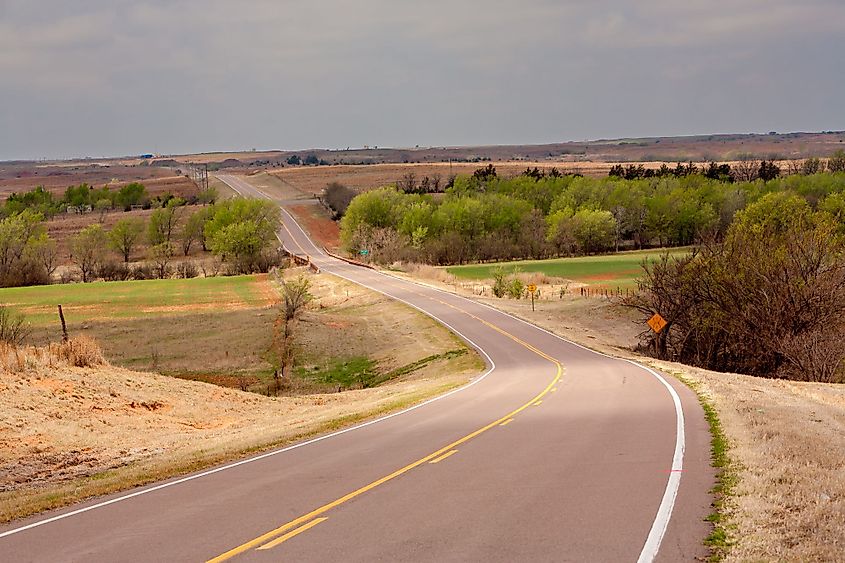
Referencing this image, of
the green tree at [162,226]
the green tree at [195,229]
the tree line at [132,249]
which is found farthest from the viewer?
the green tree at [162,226]

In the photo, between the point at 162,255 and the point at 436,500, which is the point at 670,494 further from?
the point at 162,255

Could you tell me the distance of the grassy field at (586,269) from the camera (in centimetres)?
9588

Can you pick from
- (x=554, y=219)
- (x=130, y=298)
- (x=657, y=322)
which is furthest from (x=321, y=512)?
(x=554, y=219)

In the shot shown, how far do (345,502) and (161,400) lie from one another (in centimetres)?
1479

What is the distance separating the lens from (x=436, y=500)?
1173 centimetres

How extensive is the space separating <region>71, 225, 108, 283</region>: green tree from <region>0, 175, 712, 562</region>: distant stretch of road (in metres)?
102

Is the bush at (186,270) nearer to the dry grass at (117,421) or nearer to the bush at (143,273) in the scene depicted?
the bush at (143,273)

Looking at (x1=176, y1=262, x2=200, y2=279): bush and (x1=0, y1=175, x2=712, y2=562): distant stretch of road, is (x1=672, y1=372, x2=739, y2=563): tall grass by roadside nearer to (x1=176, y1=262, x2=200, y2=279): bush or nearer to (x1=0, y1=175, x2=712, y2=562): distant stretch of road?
(x1=0, y1=175, x2=712, y2=562): distant stretch of road

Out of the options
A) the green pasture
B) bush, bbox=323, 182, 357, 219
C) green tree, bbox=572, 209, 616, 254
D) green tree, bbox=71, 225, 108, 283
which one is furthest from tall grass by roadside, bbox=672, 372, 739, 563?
bush, bbox=323, 182, 357, 219

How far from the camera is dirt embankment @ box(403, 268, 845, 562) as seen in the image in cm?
901

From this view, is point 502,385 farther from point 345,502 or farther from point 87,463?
point 345,502

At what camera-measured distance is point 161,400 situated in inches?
989

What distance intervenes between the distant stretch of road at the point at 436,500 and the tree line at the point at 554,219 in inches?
3850

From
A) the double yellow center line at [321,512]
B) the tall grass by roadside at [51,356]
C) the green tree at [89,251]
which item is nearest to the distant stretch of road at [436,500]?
the double yellow center line at [321,512]
